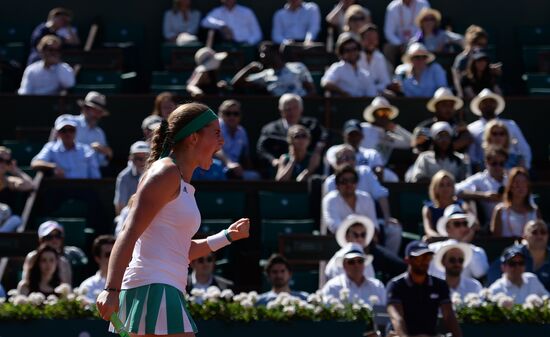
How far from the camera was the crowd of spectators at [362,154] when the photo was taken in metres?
9.53

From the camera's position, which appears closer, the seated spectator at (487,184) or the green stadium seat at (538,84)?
the seated spectator at (487,184)

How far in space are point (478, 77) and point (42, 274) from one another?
17.3 feet

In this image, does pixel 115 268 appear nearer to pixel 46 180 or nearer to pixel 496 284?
pixel 496 284

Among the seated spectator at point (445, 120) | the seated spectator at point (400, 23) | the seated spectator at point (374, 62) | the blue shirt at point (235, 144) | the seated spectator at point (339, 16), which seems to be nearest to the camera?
the seated spectator at point (445, 120)

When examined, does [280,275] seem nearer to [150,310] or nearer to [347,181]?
[347,181]

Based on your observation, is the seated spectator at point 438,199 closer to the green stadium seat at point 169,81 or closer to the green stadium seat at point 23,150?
the green stadium seat at point 169,81

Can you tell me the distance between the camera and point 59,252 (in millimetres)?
9977

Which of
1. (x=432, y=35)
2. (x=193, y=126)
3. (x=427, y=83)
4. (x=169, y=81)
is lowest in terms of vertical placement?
(x=193, y=126)

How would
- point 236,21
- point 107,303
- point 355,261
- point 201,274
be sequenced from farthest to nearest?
point 236,21
point 201,274
point 355,261
point 107,303

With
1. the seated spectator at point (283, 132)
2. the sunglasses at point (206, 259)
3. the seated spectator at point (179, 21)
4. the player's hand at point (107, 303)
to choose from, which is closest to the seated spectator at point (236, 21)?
the seated spectator at point (179, 21)

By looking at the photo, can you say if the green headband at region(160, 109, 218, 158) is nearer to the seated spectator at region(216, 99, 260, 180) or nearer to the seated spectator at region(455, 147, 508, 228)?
the seated spectator at region(455, 147, 508, 228)

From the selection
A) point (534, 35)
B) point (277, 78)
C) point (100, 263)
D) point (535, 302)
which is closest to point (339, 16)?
point (277, 78)

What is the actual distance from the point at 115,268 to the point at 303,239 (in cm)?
617

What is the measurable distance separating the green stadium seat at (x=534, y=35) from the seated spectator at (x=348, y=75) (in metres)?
2.87
